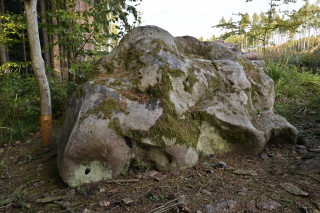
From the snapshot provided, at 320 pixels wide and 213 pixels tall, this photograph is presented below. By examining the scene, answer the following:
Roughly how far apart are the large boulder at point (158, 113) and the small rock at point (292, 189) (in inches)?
33.7

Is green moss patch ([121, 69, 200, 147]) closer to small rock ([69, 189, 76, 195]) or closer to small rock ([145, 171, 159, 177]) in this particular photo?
small rock ([145, 171, 159, 177])

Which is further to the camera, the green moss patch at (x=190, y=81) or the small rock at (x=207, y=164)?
the green moss patch at (x=190, y=81)

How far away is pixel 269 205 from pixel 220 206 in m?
0.40

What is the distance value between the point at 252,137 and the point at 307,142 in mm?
1149

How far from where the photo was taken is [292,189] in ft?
6.36

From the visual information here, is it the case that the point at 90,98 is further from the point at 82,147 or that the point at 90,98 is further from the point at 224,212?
the point at 224,212

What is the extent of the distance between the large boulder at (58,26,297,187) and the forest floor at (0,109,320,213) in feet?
0.54

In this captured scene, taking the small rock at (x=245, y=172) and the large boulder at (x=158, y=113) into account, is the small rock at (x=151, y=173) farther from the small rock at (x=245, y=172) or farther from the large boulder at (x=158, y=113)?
the small rock at (x=245, y=172)

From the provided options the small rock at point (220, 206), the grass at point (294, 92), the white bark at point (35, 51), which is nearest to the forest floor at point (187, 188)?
the small rock at point (220, 206)

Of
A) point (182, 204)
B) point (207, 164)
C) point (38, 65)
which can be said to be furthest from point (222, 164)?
point (38, 65)

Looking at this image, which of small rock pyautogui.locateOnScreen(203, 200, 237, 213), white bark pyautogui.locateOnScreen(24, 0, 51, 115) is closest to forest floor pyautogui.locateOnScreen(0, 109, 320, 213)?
small rock pyautogui.locateOnScreen(203, 200, 237, 213)

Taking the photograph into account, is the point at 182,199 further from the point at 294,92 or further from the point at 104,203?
the point at 294,92

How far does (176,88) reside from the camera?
271cm

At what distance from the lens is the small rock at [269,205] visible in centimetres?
168
